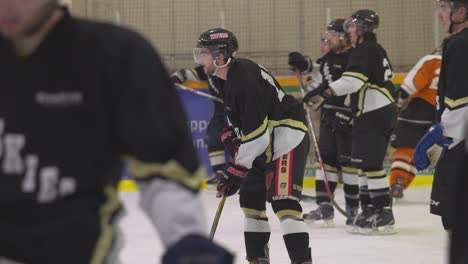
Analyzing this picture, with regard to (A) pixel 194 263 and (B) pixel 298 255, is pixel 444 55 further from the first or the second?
(A) pixel 194 263

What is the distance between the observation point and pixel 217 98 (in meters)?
8.47

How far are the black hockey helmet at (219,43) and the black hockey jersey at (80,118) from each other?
2.98m

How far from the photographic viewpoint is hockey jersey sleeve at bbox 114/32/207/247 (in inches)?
55.2

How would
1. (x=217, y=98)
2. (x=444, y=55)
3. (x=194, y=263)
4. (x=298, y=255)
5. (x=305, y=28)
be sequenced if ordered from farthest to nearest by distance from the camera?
(x=305, y=28) → (x=217, y=98) → (x=298, y=255) → (x=444, y=55) → (x=194, y=263)

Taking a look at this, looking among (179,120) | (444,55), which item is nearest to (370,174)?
(444,55)

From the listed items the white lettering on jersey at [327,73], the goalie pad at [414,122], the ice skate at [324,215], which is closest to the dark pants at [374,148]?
the ice skate at [324,215]

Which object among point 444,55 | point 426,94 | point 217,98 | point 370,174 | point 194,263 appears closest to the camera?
point 194,263

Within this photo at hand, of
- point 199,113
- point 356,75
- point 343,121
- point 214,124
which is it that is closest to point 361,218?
point 343,121

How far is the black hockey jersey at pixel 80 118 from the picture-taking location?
1.44m

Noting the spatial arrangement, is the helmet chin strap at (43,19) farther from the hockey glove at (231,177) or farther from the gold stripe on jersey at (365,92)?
the gold stripe on jersey at (365,92)

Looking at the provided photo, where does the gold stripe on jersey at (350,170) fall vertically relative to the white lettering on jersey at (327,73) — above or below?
below

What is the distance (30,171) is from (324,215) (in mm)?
5143

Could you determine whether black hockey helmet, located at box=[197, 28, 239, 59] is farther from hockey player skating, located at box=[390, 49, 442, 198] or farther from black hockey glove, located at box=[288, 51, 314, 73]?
hockey player skating, located at box=[390, 49, 442, 198]

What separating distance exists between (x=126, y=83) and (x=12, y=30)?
185 mm
